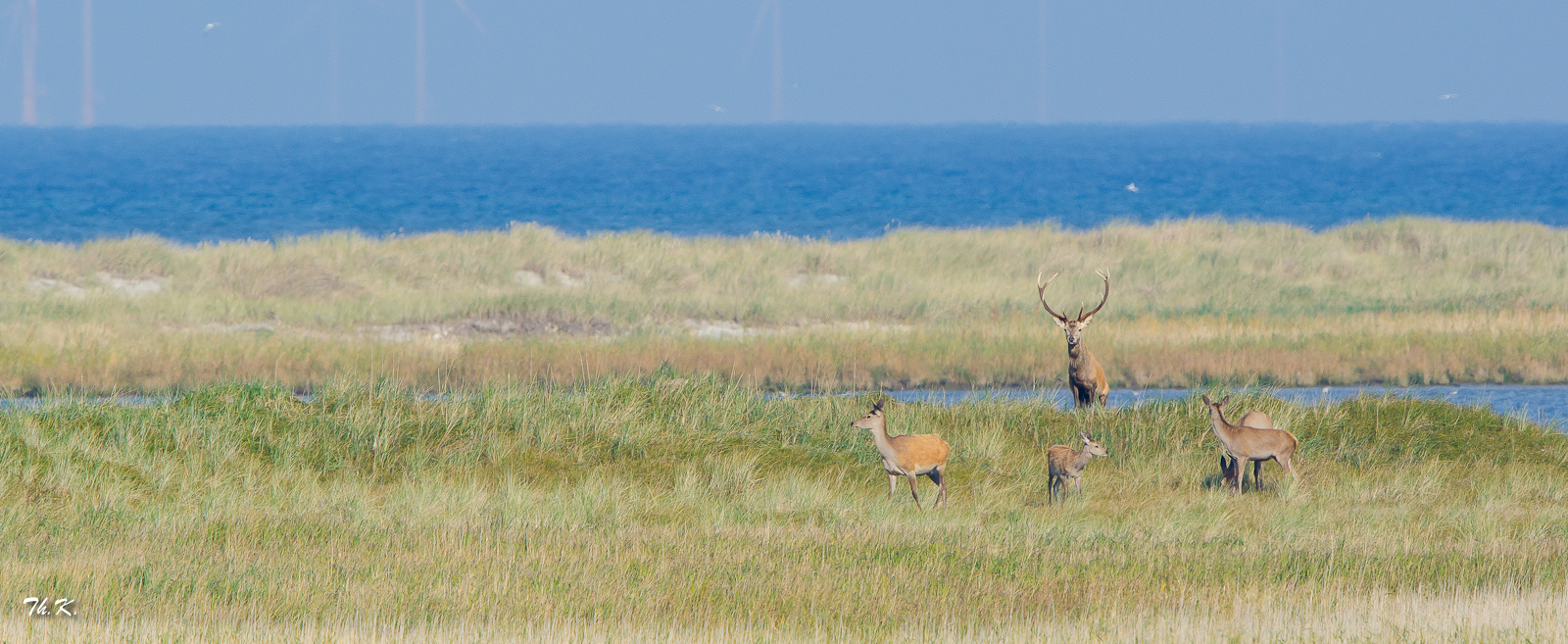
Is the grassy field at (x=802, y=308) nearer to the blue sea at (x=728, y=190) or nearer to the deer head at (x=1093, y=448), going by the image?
the deer head at (x=1093, y=448)

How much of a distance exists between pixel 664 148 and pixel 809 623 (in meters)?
178

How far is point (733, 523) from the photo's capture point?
1297 cm

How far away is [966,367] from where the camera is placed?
85.5ft

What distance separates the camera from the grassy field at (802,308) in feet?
84.0

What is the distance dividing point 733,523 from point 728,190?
8905cm

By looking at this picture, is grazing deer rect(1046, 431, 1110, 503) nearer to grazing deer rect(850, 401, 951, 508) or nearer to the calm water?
grazing deer rect(850, 401, 951, 508)

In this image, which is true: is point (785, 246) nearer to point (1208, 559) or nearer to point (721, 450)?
point (721, 450)

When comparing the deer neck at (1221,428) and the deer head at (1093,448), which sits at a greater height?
the deer neck at (1221,428)

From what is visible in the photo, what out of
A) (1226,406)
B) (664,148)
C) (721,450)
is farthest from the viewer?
(664,148)

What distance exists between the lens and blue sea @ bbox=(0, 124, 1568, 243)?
75.4m

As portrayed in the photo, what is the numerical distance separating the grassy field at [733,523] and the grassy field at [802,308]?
2.64m

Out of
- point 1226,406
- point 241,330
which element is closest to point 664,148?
point 241,330

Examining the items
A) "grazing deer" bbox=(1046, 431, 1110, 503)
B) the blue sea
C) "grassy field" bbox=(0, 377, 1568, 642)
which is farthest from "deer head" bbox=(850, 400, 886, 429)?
the blue sea

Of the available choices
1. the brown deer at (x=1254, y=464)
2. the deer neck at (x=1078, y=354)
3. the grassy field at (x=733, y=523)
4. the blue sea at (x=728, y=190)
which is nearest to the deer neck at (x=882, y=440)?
the grassy field at (x=733, y=523)
